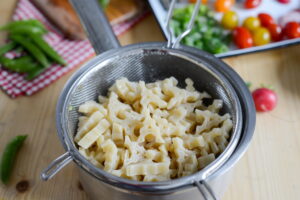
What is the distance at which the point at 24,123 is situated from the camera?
1.88 meters

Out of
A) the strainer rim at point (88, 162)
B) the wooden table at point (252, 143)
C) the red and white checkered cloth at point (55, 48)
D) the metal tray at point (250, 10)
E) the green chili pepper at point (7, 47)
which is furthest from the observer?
the metal tray at point (250, 10)

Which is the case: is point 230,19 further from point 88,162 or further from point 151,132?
point 88,162

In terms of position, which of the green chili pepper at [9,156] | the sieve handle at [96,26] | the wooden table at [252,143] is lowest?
the wooden table at [252,143]

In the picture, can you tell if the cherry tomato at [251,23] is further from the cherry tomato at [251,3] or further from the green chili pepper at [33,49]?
the green chili pepper at [33,49]

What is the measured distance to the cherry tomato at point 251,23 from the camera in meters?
2.32

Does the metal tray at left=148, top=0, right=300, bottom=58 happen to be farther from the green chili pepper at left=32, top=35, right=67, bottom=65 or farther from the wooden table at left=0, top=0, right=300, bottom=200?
the green chili pepper at left=32, top=35, right=67, bottom=65

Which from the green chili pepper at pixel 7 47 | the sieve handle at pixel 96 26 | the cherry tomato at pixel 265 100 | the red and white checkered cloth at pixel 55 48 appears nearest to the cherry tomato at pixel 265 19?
the cherry tomato at pixel 265 100

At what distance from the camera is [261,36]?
228 centimetres

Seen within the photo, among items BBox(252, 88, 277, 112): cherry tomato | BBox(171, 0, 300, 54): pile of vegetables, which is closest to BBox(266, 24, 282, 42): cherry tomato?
BBox(171, 0, 300, 54): pile of vegetables

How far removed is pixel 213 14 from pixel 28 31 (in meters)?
1.11

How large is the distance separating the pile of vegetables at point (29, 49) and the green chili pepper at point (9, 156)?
0.42 m

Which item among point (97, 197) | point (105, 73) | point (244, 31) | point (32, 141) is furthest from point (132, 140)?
point (244, 31)

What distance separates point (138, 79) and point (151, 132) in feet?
1.46

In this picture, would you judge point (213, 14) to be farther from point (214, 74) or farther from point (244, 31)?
→ point (214, 74)
